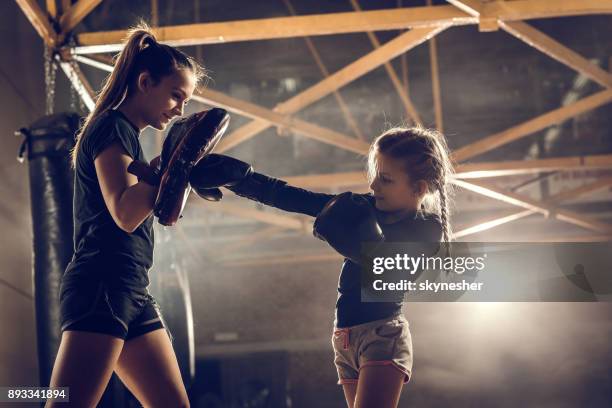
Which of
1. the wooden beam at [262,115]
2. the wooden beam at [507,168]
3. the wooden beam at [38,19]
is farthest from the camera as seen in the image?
the wooden beam at [507,168]

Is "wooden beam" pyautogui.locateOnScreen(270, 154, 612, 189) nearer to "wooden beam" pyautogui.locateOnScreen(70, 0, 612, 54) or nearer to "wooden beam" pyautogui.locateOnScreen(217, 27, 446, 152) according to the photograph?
"wooden beam" pyautogui.locateOnScreen(217, 27, 446, 152)

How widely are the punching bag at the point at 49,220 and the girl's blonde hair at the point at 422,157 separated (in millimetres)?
1618

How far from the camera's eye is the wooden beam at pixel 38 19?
3490 millimetres

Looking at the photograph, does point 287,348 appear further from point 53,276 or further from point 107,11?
point 53,276

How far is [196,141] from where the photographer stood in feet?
6.18

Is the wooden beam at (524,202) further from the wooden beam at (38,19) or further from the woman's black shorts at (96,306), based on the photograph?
the woman's black shorts at (96,306)

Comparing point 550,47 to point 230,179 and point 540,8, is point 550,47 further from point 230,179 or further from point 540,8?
point 230,179

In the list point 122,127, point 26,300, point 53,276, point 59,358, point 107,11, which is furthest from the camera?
point 107,11

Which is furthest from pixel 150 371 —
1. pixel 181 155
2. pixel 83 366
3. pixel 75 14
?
pixel 75 14

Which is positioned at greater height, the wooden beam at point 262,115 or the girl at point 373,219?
the wooden beam at point 262,115

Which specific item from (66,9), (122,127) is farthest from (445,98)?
(122,127)

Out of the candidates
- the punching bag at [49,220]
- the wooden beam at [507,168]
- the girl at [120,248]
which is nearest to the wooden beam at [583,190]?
the wooden beam at [507,168]

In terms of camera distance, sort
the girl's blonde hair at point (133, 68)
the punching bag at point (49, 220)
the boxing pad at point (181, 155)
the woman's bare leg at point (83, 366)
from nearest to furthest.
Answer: the woman's bare leg at point (83, 366), the boxing pad at point (181, 155), the girl's blonde hair at point (133, 68), the punching bag at point (49, 220)

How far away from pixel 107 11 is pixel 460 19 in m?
2.77
